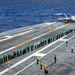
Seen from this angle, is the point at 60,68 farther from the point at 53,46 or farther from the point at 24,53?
the point at 53,46

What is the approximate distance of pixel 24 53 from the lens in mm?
63750

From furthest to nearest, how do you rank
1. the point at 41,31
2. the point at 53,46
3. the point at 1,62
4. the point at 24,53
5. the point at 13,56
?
the point at 41,31
the point at 53,46
the point at 24,53
the point at 13,56
the point at 1,62

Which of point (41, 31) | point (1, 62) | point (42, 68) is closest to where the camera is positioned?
point (42, 68)

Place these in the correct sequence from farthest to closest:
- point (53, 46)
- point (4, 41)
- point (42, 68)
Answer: point (4, 41) → point (53, 46) → point (42, 68)

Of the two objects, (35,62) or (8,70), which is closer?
(8,70)

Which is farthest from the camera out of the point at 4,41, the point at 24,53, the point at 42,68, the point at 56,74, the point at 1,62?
the point at 4,41

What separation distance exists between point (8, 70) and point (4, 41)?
98.6 feet

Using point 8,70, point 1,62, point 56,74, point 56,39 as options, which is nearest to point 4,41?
point 56,39

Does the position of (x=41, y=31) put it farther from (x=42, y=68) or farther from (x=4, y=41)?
(x=42, y=68)

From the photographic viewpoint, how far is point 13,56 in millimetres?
59906

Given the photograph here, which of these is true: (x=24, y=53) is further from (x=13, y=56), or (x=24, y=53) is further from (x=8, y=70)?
(x=8, y=70)

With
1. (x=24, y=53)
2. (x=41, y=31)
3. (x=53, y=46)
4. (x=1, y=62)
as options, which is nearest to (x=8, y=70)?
(x=1, y=62)

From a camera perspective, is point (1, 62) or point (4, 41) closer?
point (1, 62)

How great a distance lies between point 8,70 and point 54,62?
1127 cm
